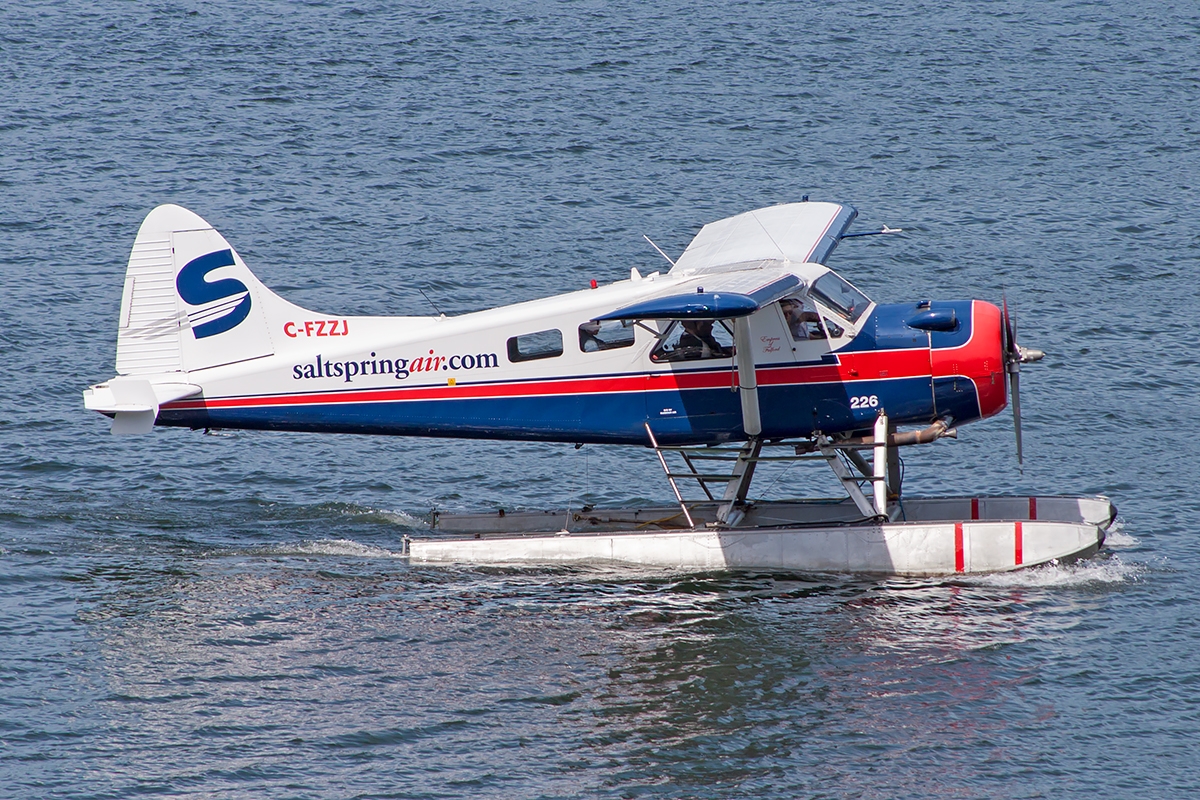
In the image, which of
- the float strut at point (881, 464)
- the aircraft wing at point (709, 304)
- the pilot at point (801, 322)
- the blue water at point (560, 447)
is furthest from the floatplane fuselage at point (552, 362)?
the blue water at point (560, 447)

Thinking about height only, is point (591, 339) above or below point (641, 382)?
above

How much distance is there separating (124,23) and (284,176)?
13307mm

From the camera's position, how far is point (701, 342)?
1711 centimetres

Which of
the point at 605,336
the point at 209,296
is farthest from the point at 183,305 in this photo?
the point at 605,336

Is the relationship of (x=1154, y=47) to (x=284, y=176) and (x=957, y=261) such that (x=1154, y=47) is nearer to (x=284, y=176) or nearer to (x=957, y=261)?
(x=957, y=261)

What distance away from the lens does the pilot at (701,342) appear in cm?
1708

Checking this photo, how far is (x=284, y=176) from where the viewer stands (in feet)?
112

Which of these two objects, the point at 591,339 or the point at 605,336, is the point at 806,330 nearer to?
the point at 605,336

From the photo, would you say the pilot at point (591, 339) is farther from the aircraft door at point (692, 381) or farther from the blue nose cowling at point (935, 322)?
the blue nose cowling at point (935, 322)

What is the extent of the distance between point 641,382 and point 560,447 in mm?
5496

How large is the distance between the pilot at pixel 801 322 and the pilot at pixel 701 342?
32.4 inches

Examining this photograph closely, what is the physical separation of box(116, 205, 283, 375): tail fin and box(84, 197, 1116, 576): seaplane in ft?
0.08

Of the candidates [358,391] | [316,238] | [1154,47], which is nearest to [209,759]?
[358,391]

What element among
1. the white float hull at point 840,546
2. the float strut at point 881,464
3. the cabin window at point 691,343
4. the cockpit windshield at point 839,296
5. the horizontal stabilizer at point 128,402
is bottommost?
the white float hull at point 840,546
